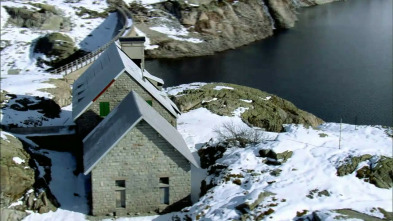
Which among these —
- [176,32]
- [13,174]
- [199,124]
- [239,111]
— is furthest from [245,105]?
[176,32]

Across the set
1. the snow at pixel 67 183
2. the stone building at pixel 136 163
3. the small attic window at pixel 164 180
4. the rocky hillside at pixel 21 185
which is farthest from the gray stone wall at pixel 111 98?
the small attic window at pixel 164 180

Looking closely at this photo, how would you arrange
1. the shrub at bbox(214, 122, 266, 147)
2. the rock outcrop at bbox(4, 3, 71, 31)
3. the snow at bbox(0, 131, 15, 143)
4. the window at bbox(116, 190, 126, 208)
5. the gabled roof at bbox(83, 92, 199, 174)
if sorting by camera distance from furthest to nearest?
the rock outcrop at bbox(4, 3, 71, 31) < the shrub at bbox(214, 122, 266, 147) < the snow at bbox(0, 131, 15, 143) < the window at bbox(116, 190, 126, 208) < the gabled roof at bbox(83, 92, 199, 174)

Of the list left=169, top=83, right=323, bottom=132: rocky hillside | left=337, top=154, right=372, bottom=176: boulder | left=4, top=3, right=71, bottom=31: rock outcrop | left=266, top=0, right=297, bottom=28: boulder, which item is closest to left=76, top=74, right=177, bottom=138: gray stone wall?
left=169, top=83, right=323, bottom=132: rocky hillside

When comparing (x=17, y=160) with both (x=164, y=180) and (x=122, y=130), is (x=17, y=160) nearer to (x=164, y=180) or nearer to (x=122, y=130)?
(x=122, y=130)

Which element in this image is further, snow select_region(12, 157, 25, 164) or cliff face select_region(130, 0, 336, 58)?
cliff face select_region(130, 0, 336, 58)

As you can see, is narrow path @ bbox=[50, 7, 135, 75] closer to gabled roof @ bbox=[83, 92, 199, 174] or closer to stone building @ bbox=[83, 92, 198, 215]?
gabled roof @ bbox=[83, 92, 199, 174]

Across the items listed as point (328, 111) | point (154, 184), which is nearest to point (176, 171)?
point (154, 184)
